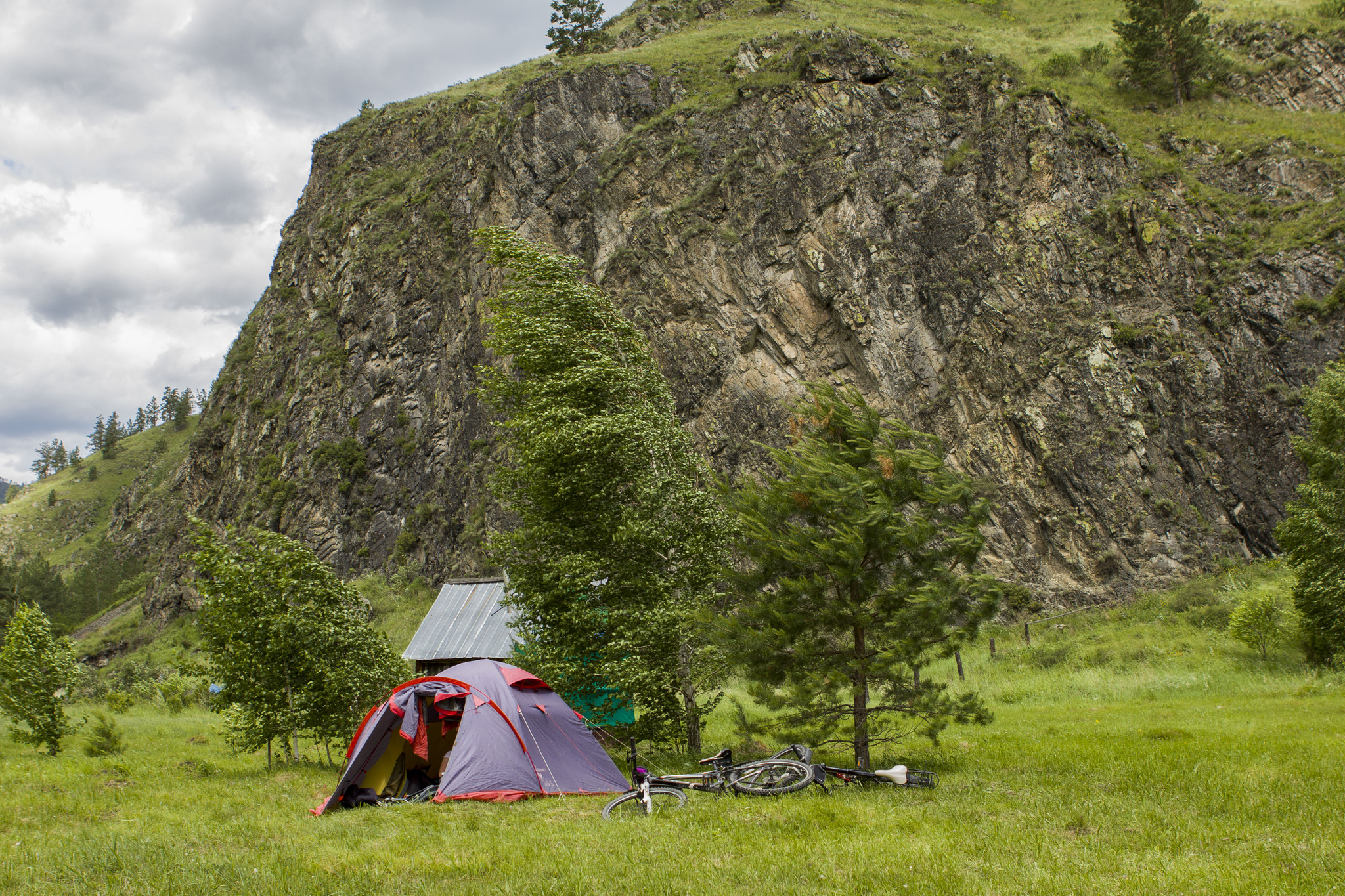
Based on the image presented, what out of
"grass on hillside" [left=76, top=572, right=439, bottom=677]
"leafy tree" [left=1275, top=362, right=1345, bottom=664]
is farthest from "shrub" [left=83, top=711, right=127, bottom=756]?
"leafy tree" [left=1275, top=362, right=1345, bottom=664]

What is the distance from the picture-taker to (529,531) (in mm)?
15555

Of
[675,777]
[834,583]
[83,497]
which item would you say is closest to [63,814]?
[675,777]

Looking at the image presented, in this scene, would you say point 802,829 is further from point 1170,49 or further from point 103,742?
point 1170,49

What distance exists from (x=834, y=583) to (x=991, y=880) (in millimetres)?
5426

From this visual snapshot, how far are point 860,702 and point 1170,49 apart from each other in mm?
48683

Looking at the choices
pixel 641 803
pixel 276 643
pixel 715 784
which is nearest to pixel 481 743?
pixel 641 803

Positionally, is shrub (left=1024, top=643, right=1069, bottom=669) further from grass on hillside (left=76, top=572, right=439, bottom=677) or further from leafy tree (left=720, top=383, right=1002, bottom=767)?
grass on hillside (left=76, top=572, right=439, bottom=677)

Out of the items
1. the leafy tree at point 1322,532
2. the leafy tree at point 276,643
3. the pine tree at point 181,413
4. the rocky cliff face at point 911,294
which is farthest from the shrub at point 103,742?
the pine tree at point 181,413

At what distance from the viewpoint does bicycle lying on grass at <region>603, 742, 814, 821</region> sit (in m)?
8.86

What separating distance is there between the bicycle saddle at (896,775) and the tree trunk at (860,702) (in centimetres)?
133

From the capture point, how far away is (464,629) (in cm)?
2430

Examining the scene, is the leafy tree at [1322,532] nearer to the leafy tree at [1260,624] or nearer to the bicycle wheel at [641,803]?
the leafy tree at [1260,624]

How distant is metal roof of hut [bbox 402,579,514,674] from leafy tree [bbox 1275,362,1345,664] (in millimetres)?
21546

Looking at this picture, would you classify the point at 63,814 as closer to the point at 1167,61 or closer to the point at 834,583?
the point at 834,583
